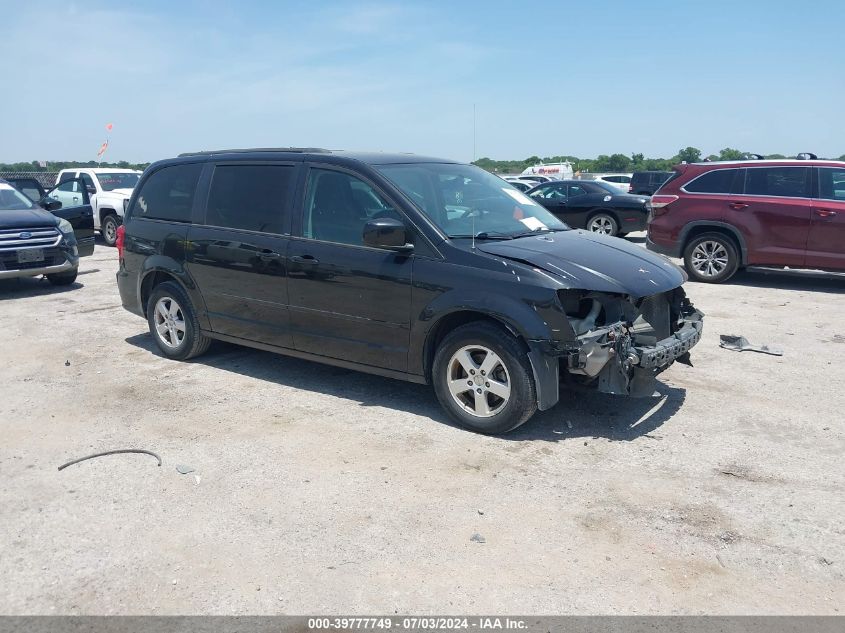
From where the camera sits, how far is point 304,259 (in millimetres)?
5863

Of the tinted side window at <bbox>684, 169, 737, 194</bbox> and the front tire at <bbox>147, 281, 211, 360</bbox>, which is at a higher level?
the tinted side window at <bbox>684, 169, 737, 194</bbox>

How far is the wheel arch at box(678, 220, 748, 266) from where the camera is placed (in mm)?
10914

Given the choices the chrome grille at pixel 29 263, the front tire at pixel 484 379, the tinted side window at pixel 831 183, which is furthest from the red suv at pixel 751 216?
the chrome grille at pixel 29 263

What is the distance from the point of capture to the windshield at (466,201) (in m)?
5.52

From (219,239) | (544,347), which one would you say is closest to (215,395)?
(219,239)

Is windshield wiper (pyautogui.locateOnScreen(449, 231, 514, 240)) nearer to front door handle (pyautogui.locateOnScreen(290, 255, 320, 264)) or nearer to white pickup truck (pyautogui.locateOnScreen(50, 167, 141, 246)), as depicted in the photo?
front door handle (pyautogui.locateOnScreen(290, 255, 320, 264))

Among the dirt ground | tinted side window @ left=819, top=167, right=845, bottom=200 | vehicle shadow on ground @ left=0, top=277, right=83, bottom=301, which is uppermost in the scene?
tinted side window @ left=819, top=167, right=845, bottom=200

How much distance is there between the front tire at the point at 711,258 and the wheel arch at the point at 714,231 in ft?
0.17

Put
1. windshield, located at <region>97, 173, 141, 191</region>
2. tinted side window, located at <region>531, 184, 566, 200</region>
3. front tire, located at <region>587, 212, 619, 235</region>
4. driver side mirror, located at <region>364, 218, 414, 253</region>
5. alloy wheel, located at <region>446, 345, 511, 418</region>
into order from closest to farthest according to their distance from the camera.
Answer: 1. alloy wheel, located at <region>446, 345, 511, 418</region>
2. driver side mirror, located at <region>364, 218, 414, 253</region>
3. front tire, located at <region>587, 212, 619, 235</region>
4. tinted side window, located at <region>531, 184, 566, 200</region>
5. windshield, located at <region>97, 173, 141, 191</region>

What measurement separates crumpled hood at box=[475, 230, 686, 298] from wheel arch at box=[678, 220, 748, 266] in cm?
574

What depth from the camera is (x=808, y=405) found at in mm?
5793

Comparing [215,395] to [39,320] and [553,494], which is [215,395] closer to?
[553,494]

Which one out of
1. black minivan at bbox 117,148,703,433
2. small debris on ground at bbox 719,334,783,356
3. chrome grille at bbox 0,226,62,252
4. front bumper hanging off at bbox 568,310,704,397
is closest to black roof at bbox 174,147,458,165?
black minivan at bbox 117,148,703,433

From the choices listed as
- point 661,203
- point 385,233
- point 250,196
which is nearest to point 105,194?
point 661,203
